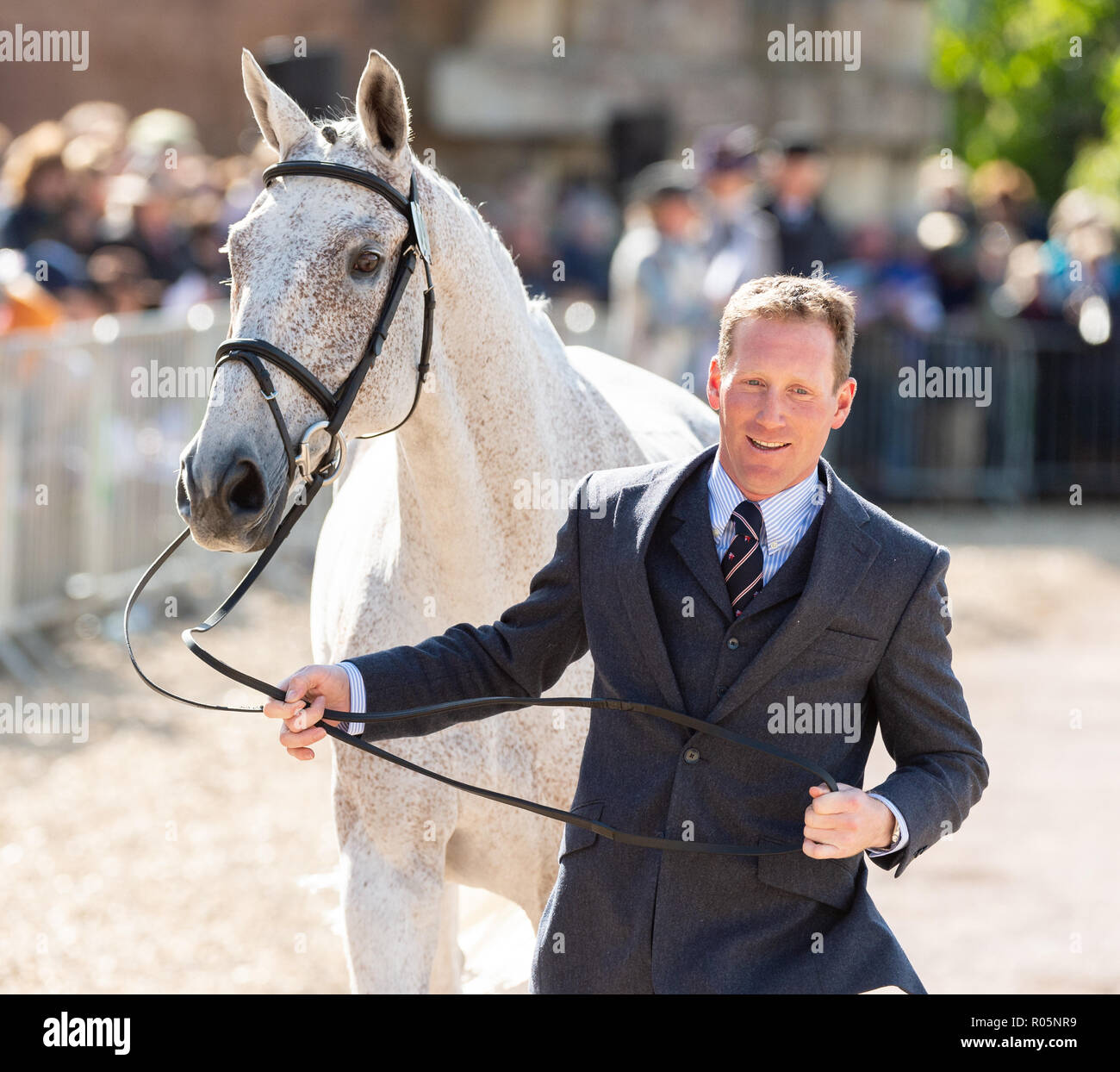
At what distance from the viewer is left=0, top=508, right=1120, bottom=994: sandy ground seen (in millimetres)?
5367

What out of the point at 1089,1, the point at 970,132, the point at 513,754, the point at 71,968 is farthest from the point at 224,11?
the point at 970,132

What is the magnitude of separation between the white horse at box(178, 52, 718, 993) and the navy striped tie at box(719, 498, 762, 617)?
0.90 meters

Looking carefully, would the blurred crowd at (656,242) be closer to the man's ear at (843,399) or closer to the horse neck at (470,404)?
the horse neck at (470,404)

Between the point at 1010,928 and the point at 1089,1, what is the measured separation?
34.9m

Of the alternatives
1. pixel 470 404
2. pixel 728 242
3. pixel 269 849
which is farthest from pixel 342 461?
pixel 728 242

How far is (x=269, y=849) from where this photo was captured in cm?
655

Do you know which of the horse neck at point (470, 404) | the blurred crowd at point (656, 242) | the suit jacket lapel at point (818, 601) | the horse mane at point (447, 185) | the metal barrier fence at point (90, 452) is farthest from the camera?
the blurred crowd at point (656, 242)

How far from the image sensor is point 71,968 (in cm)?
529

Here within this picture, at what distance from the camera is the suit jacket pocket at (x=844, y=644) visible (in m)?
2.71

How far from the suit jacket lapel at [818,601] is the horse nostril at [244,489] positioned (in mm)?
947

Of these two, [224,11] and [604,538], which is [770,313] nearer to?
[604,538]

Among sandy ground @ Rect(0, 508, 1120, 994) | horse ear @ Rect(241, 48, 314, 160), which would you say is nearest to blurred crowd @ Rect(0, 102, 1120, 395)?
sandy ground @ Rect(0, 508, 1120, 994)

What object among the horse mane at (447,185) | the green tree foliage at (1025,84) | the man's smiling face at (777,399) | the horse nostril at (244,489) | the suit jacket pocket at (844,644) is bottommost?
the suit jacket pocket at (844,644)

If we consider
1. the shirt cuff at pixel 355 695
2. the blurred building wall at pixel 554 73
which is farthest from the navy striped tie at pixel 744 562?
the blurred building wall at pixel 554 73
